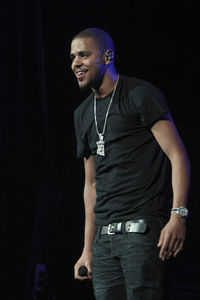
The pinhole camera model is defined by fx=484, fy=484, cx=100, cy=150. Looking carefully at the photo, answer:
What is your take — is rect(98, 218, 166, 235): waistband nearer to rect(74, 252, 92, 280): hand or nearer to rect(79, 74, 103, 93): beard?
rect(74, 252, 92, 280): hand

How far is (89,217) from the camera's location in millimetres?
2559

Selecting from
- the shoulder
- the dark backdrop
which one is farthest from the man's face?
the dark backdrop

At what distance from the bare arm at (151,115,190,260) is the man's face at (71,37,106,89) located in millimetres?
463

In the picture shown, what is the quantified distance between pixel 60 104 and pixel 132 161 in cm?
199

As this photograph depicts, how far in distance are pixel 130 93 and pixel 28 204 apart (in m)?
1.78

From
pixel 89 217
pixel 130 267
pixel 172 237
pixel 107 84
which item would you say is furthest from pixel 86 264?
pixel 107 84

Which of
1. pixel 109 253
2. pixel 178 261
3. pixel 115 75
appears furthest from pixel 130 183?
pixel 178 261

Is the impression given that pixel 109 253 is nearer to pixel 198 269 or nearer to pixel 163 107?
pixel 163 107

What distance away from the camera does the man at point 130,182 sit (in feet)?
6.70

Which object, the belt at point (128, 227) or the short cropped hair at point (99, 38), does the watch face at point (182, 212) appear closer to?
the belt at point (128, 227)

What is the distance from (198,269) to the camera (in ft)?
12.1

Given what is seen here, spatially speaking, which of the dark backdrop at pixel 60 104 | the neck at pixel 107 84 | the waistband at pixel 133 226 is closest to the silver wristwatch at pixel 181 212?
the waistband at pixel 133 226

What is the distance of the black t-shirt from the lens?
2.18m

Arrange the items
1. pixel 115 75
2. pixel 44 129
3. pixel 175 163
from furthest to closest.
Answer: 1. pixel 44 129
2. pixel 115 75
3. pixel 175 163
